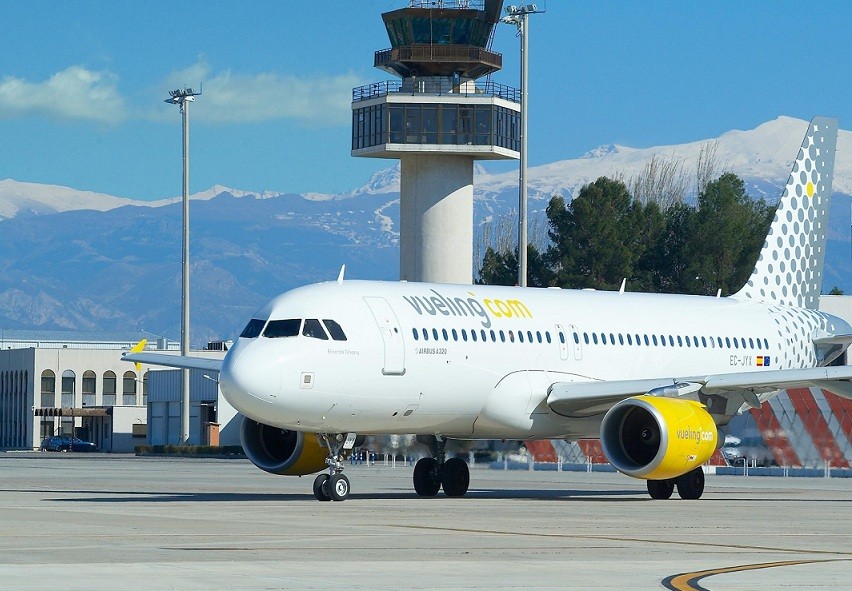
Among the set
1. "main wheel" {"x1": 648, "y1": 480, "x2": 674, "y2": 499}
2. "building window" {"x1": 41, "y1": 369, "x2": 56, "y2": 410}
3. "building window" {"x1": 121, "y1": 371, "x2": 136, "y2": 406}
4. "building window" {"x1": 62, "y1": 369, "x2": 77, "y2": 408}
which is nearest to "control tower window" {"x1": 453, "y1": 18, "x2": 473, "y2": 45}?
"main wheel" {"x1": 648, "y1": 480, "x2": 674, "y2": 499}

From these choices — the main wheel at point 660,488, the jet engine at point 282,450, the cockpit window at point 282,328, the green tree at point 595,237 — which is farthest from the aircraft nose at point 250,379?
the green tree at point 595,237

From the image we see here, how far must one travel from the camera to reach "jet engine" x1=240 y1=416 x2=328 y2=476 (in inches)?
1215

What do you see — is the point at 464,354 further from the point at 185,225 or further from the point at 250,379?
the point at 185,225

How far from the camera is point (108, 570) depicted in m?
15.2

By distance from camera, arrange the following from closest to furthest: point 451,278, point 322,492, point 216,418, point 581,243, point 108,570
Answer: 1. point 108,570
2. point 322,492
3. point 451,278
4. point 216,418
5. point 581,243


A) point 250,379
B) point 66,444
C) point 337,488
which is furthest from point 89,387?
point 250,379

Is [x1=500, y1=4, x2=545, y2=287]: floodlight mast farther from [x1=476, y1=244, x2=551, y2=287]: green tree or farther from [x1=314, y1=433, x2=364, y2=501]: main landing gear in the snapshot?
[x1=476, y1=244, x2=551, y2=287]: green tree

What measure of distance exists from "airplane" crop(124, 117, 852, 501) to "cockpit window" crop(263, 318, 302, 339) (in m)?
0.02

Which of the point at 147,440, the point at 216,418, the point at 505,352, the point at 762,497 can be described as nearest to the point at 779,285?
the point at 762,497

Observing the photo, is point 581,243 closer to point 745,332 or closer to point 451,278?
point 451,278

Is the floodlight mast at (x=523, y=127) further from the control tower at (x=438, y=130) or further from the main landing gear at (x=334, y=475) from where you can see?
the main landing gear at (x=334, y=475)

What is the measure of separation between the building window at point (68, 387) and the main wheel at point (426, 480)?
97.4 metres

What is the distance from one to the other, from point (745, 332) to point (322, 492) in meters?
13.0

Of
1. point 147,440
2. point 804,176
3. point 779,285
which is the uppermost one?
point 804,176
